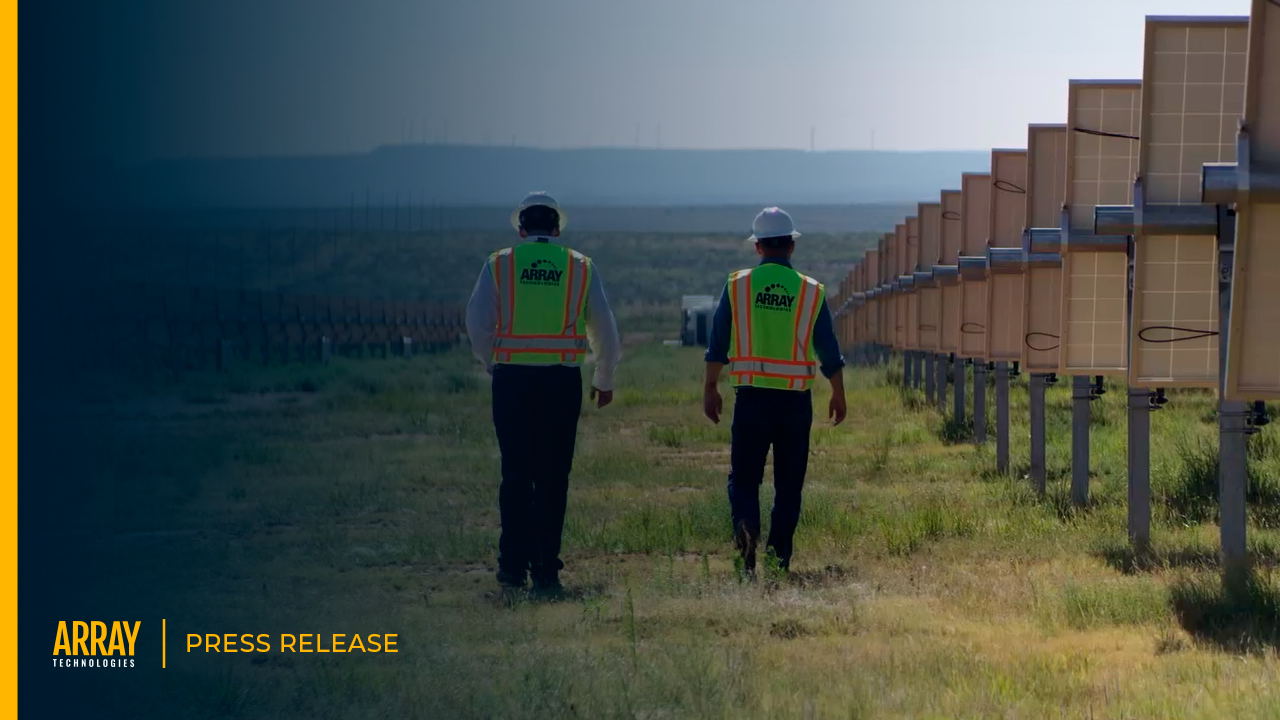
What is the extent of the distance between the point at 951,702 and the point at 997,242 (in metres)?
8.54

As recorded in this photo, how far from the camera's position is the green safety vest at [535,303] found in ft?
31.5

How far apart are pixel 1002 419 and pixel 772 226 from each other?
5488mm

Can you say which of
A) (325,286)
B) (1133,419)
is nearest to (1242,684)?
(1133,419)

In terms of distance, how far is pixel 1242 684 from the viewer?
6.46m

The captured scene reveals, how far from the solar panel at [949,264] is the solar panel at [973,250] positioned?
1083 millimetres

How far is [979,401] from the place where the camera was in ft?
55.7

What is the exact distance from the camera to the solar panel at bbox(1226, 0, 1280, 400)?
302 inches

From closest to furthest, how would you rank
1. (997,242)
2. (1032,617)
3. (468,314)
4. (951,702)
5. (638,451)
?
(951,702)
(1032,617)
(468,314)
(997,242)
(638,451)

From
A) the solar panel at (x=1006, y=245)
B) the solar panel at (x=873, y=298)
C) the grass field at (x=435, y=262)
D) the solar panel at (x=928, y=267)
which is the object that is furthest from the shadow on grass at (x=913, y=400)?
the grass field at (x=435, y=262)

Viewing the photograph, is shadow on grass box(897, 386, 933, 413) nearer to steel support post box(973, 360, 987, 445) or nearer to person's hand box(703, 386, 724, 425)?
steel support post box(973, 360, 987, 445)

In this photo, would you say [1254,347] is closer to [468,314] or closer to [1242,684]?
[1242,684]

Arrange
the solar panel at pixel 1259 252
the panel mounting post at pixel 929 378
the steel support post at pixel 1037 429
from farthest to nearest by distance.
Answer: the panel mounting post at pixel 929 378
the steel support post at pixel 1037 429
the solar panel at pixel 1259 252

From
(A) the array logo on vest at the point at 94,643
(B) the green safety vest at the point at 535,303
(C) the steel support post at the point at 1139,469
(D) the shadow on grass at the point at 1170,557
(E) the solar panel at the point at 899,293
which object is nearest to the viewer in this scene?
(A) the array logo on vest at the point at 94,643

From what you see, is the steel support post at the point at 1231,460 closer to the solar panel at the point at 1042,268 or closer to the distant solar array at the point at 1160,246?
the distant solar array at the point at 1160,246
